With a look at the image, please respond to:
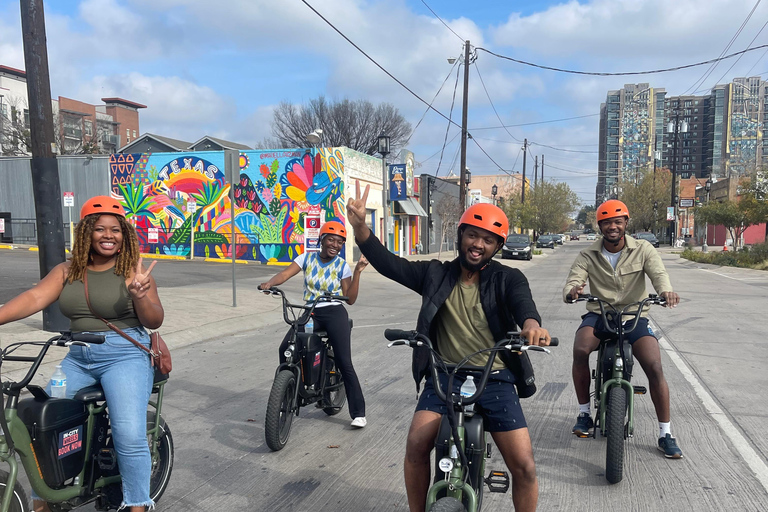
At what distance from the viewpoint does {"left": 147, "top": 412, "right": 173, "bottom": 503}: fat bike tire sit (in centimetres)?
381

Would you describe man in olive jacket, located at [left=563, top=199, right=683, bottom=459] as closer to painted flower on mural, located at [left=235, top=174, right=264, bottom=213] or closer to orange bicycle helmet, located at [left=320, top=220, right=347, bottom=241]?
orange bicycle helmet, located at [left=320, top=220, right=347, bottom=241]

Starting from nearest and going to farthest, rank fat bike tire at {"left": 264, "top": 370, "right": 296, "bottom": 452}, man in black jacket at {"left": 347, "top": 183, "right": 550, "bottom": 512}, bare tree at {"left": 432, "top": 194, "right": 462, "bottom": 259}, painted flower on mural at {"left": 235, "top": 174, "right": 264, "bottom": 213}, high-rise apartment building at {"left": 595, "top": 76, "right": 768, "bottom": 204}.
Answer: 1. man in black jacket at {"left": 347, "top": 183, "right": 550, "bottom": 512}
2. fat bike tire at {"left": 264, "top": 370, "right": 296, "bottom": 452}
3. painted flower on mural at {"left": 235, "top": 174, "right": 264, "bottom": 213}
4. bare tree at {"left": 432, "top": 194, "right": 462, "bottom": 259}
5. high-rise apartment building at {"left": 595, "top": 76, "right": 768, "bottom": 204}

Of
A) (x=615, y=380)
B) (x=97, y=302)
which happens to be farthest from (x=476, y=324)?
(x=97, y=302)

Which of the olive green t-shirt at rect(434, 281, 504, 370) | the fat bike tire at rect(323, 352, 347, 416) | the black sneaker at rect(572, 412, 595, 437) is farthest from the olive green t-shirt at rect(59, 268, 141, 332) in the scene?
the black sneaker at rect(572, 412, 595, 437)

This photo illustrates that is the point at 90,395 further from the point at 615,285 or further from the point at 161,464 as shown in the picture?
the point at 615,285

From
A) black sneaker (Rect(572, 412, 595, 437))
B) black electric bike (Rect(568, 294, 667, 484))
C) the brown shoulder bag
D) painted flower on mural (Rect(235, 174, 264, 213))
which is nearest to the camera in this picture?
the brown shoulder bag

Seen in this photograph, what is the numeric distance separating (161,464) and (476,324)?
2227mm

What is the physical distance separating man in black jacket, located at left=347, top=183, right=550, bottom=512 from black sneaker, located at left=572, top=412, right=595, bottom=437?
2180 mm

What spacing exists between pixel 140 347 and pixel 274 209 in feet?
84.7

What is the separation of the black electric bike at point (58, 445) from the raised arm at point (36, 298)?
0.17m

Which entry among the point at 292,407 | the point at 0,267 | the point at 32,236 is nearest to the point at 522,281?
the point at 292,407

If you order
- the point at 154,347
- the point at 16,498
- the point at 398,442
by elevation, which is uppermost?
the point at 154,347

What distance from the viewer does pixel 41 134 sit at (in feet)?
30.8

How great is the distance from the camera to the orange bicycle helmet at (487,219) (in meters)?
3.09
